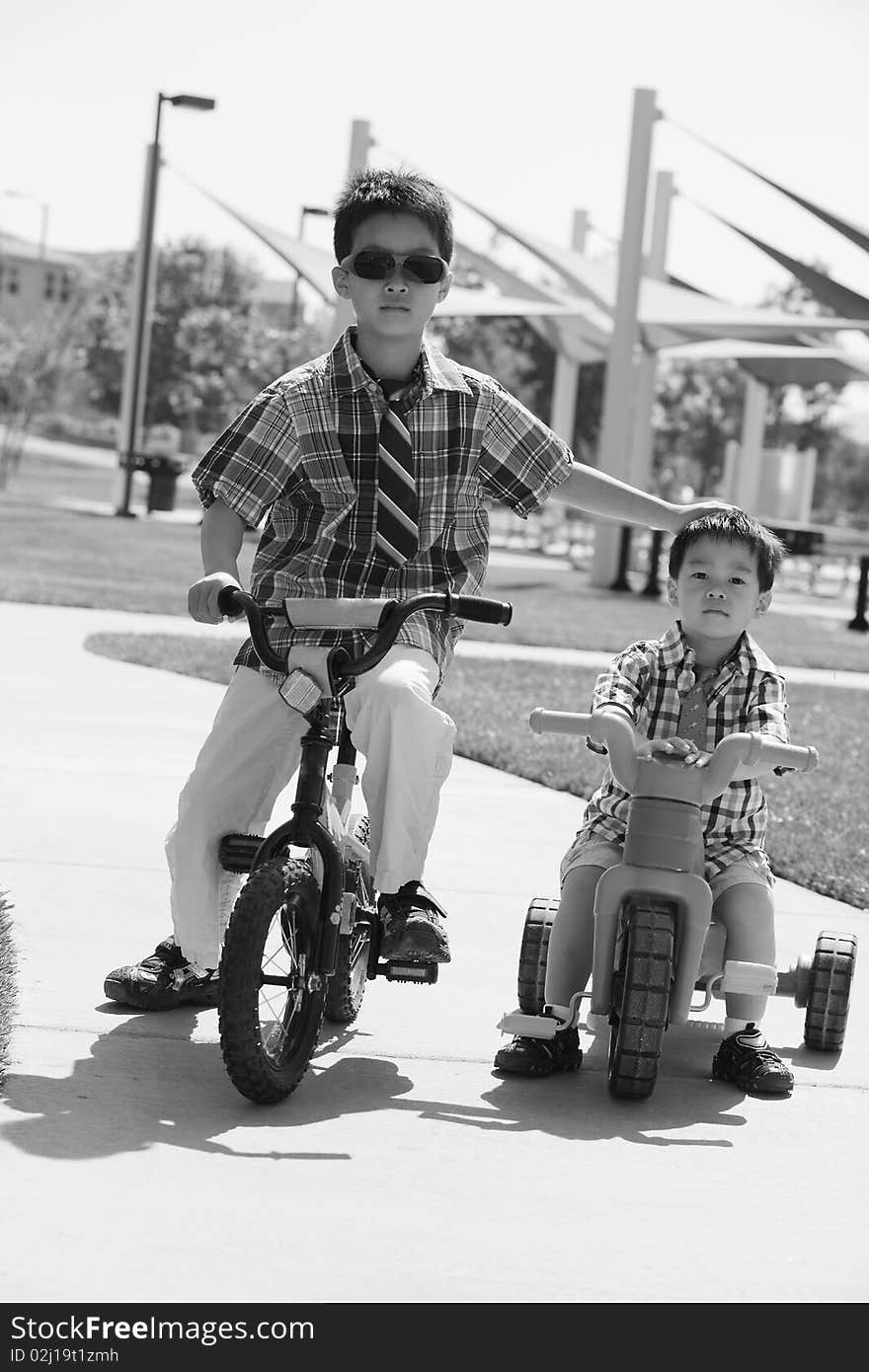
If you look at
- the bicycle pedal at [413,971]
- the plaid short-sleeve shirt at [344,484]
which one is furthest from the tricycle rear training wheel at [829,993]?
the plaid short-sleeve shirt at [344,484]

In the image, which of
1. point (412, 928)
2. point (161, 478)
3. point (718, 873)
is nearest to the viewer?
point (412, 928)

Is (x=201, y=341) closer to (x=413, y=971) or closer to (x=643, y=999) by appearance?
(x=413, y=971)

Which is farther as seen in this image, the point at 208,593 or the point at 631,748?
the point at 631,748

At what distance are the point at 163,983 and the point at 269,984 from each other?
74 centimetres

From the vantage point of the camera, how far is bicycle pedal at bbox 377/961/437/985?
12.7ft

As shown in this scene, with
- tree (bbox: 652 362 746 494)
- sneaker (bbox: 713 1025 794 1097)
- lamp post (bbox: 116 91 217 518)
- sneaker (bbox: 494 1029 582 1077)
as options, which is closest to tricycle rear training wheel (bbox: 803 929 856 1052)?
sneaker (bbox: 713 1025 794 1097)

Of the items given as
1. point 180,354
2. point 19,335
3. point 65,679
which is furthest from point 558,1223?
point 180,354

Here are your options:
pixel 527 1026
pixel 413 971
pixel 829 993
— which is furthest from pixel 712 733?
pixel 413 971

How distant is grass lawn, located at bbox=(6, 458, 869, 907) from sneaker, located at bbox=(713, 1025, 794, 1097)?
1974mm

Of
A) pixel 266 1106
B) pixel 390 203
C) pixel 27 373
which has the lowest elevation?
pixel 266 1106

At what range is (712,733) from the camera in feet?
14.0

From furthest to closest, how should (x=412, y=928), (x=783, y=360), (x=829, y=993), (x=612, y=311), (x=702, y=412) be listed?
(x=702, y=412) < (x=783, y=360) < (x=612, y=311) < (x=829, y=993) < (x=412, y=928)
